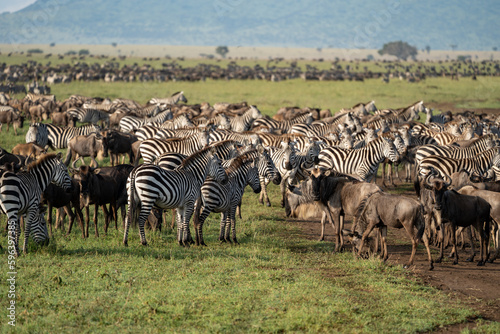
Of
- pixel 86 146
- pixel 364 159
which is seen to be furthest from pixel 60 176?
pixel 86 146

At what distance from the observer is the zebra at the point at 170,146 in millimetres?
15438

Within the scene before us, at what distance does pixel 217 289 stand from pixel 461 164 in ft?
26.8

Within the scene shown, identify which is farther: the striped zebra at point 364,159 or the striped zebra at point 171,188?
the striped zebra at point 364,159

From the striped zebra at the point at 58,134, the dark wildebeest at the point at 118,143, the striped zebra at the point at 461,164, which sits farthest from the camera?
the striped zebra at the point at 58,134

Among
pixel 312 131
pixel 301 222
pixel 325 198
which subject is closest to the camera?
pixel 325 198

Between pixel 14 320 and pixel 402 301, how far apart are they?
4743mm

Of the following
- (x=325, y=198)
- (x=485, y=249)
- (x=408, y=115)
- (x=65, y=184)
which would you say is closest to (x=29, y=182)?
(x=65, y=184)

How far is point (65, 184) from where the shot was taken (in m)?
10.2

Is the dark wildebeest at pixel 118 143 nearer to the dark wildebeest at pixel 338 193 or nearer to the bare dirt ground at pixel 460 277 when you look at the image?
the bare dirt ground at pixel 460 277

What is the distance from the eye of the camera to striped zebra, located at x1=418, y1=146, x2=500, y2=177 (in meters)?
13.6

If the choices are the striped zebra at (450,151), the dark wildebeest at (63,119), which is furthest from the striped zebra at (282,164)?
the dark wildebeest at (63,119)

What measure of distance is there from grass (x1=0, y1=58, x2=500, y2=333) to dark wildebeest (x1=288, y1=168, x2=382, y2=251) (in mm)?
666

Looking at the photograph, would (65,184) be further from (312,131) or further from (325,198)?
(312,131)

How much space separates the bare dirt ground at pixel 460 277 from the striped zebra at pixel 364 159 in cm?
312
